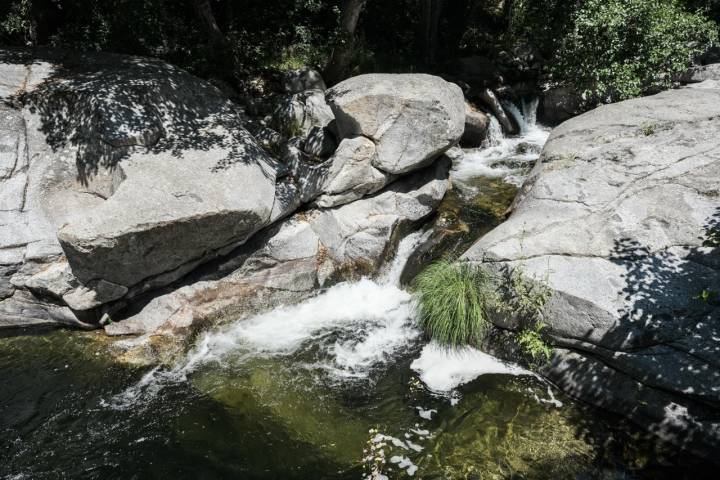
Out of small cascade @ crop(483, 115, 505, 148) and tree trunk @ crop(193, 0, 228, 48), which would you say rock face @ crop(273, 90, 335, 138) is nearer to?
tree trunk @ crop(193, 0, 228, 48)

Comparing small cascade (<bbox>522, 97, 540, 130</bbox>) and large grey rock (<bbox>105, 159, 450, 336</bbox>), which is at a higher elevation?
small cascade (<bbox>522, 97, 540, 130</bbox>)

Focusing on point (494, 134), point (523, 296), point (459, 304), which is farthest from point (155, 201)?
point (494, 134)

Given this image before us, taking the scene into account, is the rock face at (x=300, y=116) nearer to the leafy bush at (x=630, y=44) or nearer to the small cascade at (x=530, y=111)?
the leafy bush at (x=630, y=44)

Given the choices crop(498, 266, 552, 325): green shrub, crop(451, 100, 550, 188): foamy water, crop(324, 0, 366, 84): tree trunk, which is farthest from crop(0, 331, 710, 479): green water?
crop(324, 0, 366, 84): tree trunk

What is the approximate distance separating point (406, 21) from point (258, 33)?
8105 millimetres

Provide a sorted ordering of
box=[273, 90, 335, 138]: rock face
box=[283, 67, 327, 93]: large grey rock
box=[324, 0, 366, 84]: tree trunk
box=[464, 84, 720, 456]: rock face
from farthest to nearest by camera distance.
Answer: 1. box=[324, 0, 366, 84]: tree trunk
2. box=[283, 67, 327, 93]: large grey rock
3. box=[273, 90, 335, 138]: rock face
4. box=[464, 84, 720, 456]: rock face

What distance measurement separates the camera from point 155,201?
880 cm

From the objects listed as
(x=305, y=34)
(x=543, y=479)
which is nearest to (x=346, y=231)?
(x=543, y=479)

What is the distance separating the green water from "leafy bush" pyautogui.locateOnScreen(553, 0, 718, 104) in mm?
10750

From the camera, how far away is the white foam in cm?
823

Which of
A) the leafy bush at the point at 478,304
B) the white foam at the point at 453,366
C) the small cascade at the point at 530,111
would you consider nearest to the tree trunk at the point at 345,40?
the small cascade at the point at 530,111

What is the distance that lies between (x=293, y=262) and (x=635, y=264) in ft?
22.8

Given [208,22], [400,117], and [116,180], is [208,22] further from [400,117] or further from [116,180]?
[400,117]

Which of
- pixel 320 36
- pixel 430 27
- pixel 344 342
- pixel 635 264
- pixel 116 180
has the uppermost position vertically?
pixel 430 27
